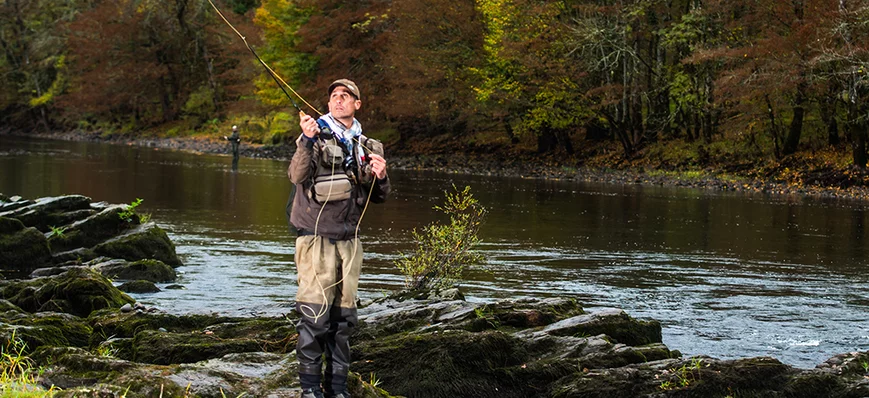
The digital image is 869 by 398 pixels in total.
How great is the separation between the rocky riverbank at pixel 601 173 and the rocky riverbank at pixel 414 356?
23.0 metres

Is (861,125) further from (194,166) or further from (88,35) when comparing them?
(88,35)

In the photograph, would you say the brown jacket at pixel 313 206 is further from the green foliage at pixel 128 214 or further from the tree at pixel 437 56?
the tree at pixel 437 56

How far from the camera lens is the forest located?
3281cm

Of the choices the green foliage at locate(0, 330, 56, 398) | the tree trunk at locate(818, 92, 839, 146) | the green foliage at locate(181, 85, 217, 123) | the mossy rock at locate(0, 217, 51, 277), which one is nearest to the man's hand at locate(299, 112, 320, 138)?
the green foliage at locate(0, 330, 56, 398)

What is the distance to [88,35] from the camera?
76438mm

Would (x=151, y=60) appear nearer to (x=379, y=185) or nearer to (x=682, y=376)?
(x=379, y=185)

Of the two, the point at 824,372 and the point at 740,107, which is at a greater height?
the point at 740,107

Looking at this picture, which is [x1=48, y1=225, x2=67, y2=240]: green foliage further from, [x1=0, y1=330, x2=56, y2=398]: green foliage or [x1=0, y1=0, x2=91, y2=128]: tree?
[x1=0, y1=0, x2=91, y2=128]: tree

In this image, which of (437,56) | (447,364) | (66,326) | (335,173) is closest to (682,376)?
(447,364)

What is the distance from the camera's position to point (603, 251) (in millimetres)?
18516

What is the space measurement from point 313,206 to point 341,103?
706 millimetres

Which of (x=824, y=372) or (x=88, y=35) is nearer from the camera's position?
(x=824, y=372)

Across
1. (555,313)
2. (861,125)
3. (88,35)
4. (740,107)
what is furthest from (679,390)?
(88,35)

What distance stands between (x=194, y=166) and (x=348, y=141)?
3621 cm
